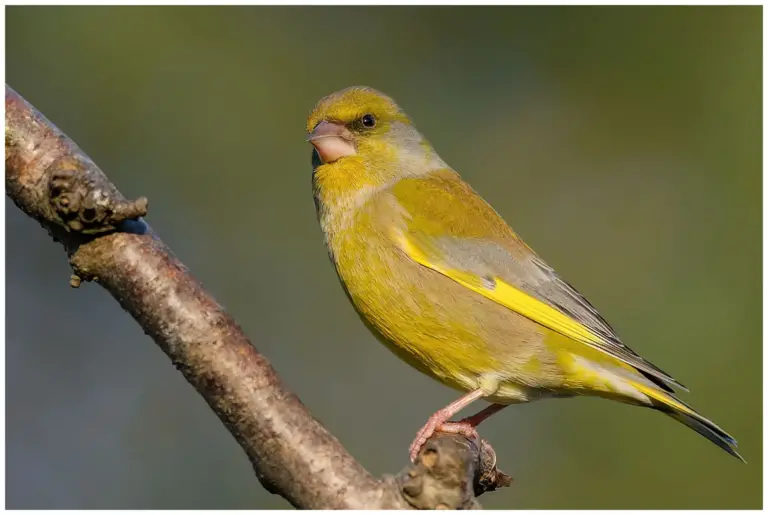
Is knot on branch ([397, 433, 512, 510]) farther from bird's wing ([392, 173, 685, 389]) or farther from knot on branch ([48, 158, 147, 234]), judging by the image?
bird's wing ([392, 173, 685, 389])

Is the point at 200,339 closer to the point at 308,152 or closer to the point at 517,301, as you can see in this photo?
the point at 517,301

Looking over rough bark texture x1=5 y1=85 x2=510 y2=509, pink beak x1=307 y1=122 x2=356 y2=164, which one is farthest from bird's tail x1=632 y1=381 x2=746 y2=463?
pink beak x1=307 y1=122 x2=356 y2=164

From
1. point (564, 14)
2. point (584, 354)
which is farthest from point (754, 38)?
point (584, 354)

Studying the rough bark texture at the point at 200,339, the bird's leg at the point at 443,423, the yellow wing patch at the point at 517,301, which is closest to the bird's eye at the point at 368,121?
the yellow wing patch at the point at 517,301

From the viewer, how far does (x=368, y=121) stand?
4.99 metres

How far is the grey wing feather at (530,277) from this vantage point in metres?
4.46

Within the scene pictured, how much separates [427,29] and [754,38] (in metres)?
2.69

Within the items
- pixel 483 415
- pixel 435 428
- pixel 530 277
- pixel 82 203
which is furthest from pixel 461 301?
pixel 82 203

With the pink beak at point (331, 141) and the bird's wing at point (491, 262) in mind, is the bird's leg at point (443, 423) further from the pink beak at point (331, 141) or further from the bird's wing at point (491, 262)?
the pink beak at point (331, 141)

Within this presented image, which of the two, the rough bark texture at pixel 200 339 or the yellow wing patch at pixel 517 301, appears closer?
the rough bark texture at pixel 200 339

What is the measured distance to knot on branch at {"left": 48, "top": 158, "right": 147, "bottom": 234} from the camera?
3.11 meters

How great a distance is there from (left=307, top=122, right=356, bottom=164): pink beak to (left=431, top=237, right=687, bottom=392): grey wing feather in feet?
2.49

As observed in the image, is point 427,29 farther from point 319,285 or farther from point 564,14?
point 319,285

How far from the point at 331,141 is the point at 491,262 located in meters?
1.09
